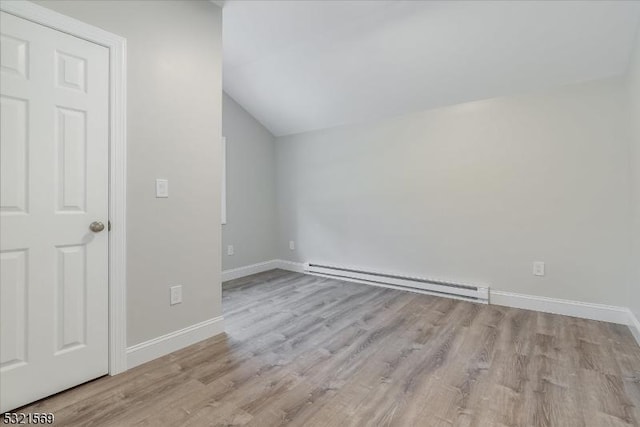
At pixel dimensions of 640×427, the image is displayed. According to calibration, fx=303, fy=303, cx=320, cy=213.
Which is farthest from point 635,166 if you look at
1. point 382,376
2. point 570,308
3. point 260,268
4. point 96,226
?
point 260,268

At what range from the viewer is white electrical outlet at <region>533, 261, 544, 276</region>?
287 cm

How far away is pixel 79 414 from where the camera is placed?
1469mm

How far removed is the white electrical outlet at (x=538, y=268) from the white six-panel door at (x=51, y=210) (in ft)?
11.5

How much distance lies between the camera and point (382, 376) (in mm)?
1802

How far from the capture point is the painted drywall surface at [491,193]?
2619 millimetres

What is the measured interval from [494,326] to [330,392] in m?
1.66

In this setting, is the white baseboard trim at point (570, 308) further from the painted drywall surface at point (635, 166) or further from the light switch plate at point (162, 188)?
the light switch plate at point (162, 188)

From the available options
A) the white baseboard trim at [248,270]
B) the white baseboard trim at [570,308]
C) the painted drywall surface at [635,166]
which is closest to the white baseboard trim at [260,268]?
the white baseboard trim at [248,270]

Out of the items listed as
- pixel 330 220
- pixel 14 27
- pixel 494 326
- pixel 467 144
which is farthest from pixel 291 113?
pixel 494 326

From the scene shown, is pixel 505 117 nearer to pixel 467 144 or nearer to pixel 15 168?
pixel 467 144

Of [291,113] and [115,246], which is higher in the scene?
[291,113]

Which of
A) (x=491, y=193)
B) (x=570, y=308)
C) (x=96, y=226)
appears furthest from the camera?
(x=491, y=193)

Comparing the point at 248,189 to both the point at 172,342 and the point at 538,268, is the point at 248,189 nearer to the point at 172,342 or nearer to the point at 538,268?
the point at 172,342

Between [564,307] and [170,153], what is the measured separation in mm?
3567
